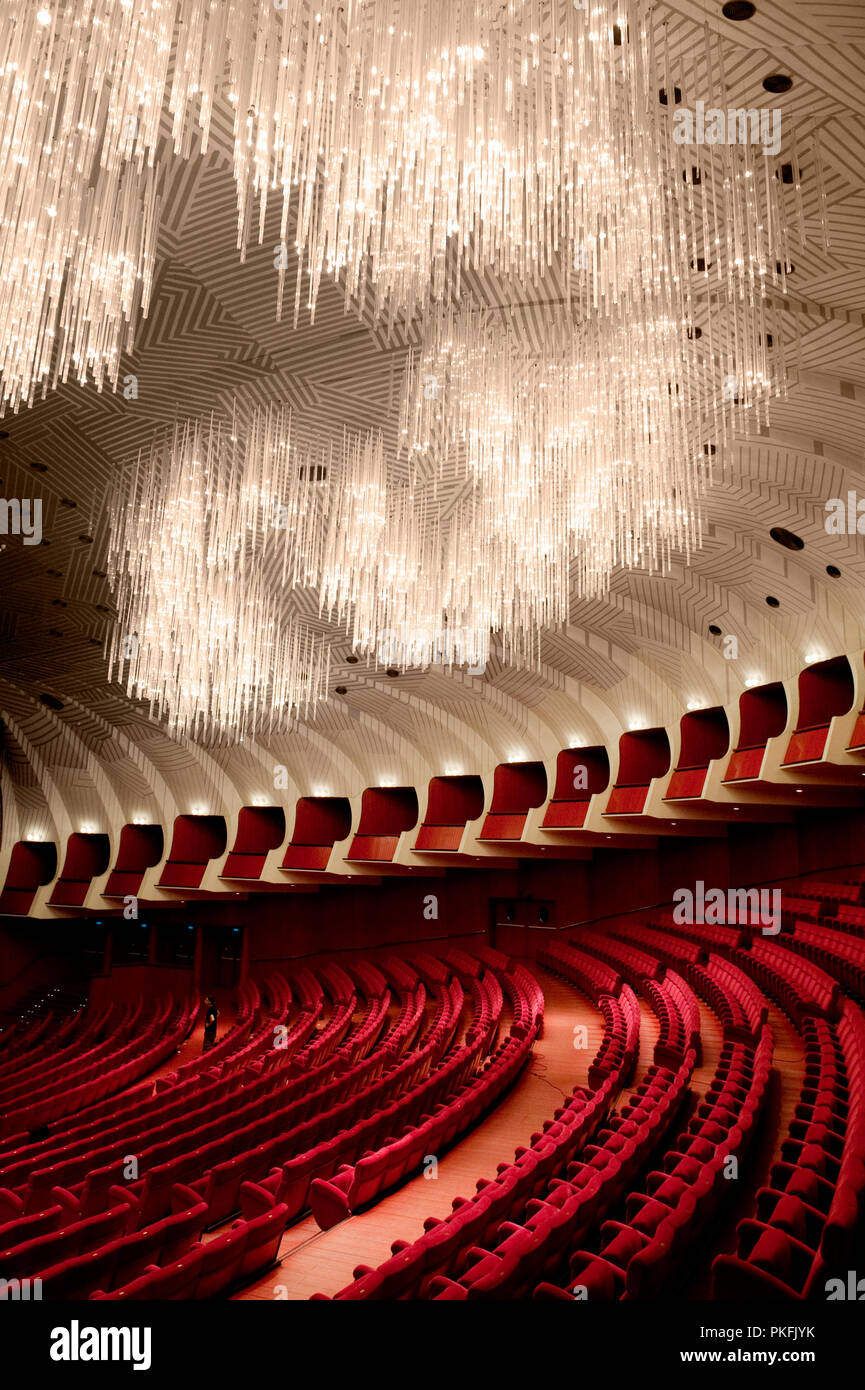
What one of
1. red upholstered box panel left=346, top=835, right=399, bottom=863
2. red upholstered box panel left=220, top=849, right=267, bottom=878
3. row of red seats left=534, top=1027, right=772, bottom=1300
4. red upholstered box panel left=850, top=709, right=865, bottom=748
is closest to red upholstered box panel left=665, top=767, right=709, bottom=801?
red upholstered box panel left=850, top=709, right=865, bottom=748

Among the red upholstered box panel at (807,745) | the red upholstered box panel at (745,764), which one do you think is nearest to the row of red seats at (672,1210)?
the red upholstered box panel at (807,745)

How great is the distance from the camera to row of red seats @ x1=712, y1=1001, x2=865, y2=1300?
9.14ft

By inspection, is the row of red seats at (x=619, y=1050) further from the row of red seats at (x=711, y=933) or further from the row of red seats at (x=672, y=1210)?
the row of red seats at (x=711, y=933)

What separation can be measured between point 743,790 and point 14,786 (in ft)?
55.3

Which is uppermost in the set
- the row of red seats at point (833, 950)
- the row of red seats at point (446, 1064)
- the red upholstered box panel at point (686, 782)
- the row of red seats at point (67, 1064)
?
the red upholstered box panel at point (686, 782)

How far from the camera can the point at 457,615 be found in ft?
29.8

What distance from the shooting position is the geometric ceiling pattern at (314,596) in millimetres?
6293

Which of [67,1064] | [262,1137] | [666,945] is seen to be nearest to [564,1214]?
[262,1137]

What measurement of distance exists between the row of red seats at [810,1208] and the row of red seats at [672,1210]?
231 mm

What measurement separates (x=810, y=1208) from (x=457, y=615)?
642 cm

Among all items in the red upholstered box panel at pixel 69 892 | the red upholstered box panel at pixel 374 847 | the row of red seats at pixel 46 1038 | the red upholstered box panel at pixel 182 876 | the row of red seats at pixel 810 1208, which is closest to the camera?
the row of red seats at pixel 810 1208

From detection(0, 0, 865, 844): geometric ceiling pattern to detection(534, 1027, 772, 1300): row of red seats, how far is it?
18.2 ft

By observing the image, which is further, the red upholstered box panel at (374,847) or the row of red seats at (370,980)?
the red upholstered box panel at (374,847)

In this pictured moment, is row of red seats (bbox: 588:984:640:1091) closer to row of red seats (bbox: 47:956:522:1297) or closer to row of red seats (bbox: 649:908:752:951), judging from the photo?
row of red seats (bbox: 47:956:522:1297)
